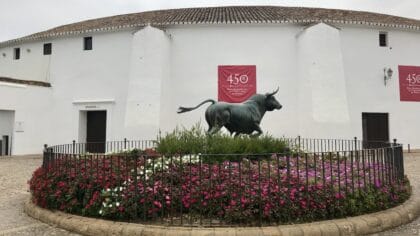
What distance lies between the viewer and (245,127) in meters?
8.10

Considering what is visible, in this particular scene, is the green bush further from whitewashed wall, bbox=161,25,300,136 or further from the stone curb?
whitewashed wall, bbox=161,25,300,136

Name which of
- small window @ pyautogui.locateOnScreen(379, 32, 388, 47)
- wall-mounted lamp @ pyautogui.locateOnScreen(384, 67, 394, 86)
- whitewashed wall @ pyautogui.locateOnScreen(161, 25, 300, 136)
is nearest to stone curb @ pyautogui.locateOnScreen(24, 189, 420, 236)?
whitewashed wall @ pyautogui.locateOnScreen(161, 25, 300, 136)

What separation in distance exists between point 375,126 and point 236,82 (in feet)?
24.2

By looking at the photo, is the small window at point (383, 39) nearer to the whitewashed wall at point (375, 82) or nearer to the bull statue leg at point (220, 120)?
the whitewashed wall at point (375, 82)

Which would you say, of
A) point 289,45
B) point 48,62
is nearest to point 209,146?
point 289,45

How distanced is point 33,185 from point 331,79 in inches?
526

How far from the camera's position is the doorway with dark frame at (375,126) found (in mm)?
17125

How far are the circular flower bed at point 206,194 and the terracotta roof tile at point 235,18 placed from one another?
12637 millimetres

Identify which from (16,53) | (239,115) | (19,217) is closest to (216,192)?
(19,217)

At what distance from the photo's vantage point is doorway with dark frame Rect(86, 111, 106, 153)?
18.0 meters

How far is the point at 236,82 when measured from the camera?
16500 millimetres

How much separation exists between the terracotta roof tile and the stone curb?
13242mm

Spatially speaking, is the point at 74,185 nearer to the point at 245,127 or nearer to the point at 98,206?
the point at 98,206

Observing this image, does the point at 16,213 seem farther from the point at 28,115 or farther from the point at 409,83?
the point at 409,83
